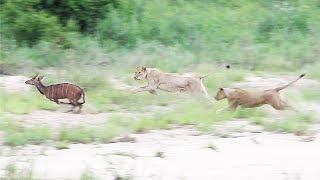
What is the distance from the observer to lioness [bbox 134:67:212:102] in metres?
10.3

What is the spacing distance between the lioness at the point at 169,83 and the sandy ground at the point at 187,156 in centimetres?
100

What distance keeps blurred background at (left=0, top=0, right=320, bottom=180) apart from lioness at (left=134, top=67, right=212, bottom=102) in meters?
0.13

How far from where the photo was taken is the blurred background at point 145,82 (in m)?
7.90

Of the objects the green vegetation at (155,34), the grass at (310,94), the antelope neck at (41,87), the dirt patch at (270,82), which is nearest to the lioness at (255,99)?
the grass at (310,94)

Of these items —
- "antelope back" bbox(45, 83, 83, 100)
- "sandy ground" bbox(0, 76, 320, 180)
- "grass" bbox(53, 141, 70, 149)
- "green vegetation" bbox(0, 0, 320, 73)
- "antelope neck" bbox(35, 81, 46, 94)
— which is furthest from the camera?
"green vegetation" bbox(0, 0, 320, 73)

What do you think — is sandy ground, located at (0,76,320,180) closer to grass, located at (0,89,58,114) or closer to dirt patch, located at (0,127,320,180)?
dirt patch, located at (0,127,320,180)

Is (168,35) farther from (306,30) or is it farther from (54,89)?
(54,89)

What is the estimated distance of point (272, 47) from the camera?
13.4 meters

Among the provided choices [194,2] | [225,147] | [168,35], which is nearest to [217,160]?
[225,147]

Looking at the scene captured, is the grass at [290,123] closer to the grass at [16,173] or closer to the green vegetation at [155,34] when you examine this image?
the green vegetation at [155,34]

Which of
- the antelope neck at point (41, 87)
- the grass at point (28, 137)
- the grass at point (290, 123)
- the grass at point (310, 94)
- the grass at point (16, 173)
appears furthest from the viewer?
the grass at point (310, 94)

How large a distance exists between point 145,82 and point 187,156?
3.29m

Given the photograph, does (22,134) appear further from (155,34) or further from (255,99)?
(155,34)

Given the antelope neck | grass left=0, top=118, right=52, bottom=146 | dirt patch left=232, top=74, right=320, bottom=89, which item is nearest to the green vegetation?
dirt patch left=232, top=74, right=320, bottom=89
